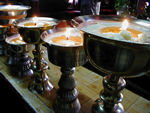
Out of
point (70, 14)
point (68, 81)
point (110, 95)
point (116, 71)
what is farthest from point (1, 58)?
point (70, 14)

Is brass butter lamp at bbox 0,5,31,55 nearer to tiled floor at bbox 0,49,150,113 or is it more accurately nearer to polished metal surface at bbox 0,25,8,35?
polished metal surface at bbox 0,25,8,35

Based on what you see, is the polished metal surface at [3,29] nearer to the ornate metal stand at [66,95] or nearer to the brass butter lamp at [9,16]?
the brass butter lamp at [9,16]

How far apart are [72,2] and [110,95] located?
18.5 feet

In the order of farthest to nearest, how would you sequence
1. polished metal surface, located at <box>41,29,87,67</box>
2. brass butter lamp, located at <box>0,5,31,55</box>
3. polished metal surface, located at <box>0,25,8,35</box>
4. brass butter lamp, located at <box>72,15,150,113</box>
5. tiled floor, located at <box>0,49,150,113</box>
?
polished metal surface, located at <box>0,25,8,35</box>
brass butter lamp, located at <box>0,5,31,55</box>
tiled floor, located at <box>0,49,150,113</box>
polished metal surface, located at <box>41,29,87,67</box>
brass butter lamp, located at <box>72,15,150,113</box>

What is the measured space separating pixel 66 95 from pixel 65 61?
0.27 m

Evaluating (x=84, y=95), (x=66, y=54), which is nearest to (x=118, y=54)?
(x=66, y=54)

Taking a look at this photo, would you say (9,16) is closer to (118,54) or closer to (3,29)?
(3,29)

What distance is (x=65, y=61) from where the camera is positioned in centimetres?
68

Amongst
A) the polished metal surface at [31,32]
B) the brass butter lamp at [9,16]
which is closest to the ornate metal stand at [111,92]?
the polished metal surface at [31,32]

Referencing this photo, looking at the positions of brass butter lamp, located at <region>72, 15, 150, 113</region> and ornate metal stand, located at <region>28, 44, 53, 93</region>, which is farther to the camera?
ornate metal stand, located at <region>28, 44, 53, 93</region>

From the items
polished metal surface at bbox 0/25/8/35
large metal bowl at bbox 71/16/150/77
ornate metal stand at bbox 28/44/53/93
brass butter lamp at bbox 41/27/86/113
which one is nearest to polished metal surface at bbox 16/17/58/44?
brass butter lamp at bbox 41/27/86/113

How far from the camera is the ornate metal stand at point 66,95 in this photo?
2.72 feet

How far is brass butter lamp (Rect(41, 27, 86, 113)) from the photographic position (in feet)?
2.17

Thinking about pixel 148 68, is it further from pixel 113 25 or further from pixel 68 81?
pixel 68 81
